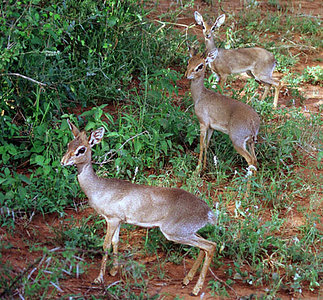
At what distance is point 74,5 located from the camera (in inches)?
260

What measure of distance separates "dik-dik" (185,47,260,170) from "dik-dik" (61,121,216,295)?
1.56 meters

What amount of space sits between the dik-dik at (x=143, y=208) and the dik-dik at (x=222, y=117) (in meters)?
1.56

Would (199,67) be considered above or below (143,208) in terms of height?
above

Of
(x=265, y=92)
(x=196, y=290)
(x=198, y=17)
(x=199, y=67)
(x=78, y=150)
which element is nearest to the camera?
(x=196, y=290)

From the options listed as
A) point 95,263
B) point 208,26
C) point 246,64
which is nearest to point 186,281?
point 95,263

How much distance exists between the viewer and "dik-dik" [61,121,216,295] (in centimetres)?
436

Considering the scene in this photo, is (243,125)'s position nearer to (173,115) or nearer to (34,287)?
(173,115)

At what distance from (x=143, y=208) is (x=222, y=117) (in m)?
2.08

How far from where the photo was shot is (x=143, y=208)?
14.6 feet

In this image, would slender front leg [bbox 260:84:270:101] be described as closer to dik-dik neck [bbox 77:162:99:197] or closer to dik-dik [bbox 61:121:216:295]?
dik-dik [bbox 61:121:216:295]

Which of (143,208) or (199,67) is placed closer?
(143,208)

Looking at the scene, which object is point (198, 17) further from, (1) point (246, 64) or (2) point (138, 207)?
(2) point (138, 207)

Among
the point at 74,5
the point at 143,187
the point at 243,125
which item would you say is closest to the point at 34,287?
the point at 143,187

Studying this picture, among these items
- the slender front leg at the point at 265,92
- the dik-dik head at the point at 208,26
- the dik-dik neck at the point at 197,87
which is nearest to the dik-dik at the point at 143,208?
the dik-dik neck at the point at 197,87
